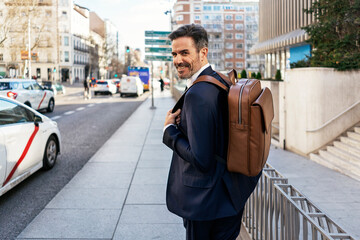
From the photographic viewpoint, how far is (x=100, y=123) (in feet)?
51.0

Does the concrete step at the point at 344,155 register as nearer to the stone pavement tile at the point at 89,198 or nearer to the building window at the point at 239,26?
the stone pavement tile at the point at 89,198

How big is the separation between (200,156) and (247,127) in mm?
271

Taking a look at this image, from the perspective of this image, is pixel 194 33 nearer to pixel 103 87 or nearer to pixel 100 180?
pixel 100 180

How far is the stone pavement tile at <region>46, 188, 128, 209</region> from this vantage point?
519 cm

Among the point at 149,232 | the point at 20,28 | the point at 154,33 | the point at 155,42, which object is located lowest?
the point at 149,232

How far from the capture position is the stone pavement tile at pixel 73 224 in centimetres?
419

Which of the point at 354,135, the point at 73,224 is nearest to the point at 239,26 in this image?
the point at 354,135

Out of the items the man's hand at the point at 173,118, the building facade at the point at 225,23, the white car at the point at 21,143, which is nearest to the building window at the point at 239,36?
the building facade at the point at 225,23

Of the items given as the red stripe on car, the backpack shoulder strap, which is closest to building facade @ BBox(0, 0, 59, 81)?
the red stripe on car

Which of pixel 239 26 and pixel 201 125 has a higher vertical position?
pixel 239 26

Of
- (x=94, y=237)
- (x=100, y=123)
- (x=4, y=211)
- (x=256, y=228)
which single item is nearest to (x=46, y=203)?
(x=4, y=211)

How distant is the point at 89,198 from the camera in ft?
18.1

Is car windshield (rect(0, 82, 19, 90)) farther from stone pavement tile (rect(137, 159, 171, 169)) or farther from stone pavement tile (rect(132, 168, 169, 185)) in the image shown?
stone pavement tile (rect(132, 168, 169, 185))

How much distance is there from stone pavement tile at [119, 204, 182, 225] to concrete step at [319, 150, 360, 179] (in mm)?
3556
